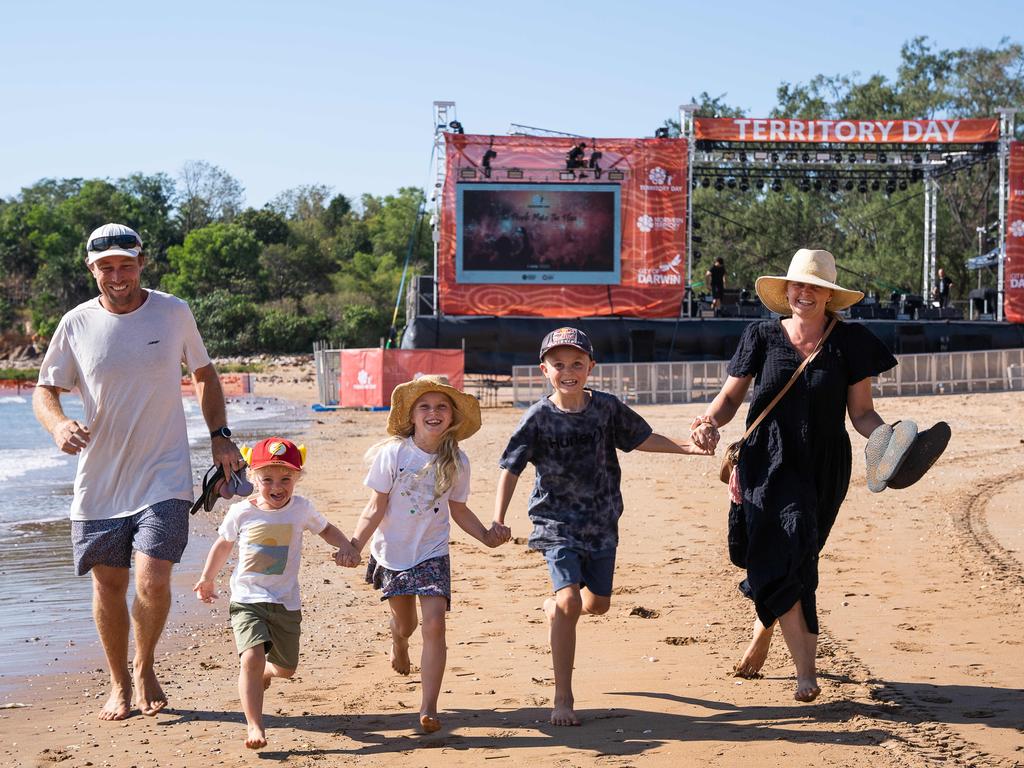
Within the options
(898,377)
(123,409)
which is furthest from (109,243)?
(898,377)

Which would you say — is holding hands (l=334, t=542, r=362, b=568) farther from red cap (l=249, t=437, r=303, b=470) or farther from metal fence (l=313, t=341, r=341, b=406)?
metal fence (l=313, t=341, r=341, b=406)

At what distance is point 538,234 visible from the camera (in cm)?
3008

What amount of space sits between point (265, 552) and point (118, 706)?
0.98 m

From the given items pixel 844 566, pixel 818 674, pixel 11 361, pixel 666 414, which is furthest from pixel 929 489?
pixel 11 361

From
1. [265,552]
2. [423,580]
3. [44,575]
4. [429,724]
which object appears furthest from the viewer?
[44,575]

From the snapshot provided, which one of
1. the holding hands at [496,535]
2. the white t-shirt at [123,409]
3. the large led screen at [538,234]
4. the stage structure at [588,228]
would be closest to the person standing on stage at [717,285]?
the stage structure at [588,228]

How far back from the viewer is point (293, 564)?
4.87 m

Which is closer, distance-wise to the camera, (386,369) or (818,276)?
(818,276)

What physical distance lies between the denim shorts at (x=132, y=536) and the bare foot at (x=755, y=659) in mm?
2366

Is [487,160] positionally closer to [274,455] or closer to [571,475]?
[571,475]

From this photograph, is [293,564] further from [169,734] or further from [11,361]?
[11,361]

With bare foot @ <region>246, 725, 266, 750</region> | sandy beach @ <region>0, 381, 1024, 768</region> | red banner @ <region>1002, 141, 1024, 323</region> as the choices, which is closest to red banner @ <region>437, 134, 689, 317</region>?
red banner @ <region>1002, 141, 1024, 323</region>

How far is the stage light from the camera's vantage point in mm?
29859

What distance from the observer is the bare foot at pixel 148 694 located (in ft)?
16.8
